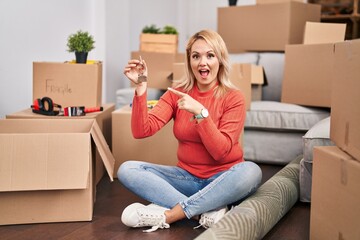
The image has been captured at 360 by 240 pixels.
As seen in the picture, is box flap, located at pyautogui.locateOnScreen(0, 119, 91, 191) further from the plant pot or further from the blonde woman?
the plant pot

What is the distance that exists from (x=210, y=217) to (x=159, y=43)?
6.77 ft

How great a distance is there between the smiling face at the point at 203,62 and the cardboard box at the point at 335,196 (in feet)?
1.79

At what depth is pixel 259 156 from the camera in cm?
301

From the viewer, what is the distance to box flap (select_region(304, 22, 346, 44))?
314 cm

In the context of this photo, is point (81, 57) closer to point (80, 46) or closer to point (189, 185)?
point (80, 46)

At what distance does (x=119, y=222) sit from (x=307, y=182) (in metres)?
0.83

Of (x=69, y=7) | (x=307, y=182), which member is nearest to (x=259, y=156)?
(x=307, y=182)

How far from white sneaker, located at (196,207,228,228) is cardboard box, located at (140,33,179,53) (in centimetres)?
199

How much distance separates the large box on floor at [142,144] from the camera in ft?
8.36

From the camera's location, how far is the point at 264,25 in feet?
11.6

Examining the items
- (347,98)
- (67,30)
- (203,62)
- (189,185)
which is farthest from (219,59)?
(67,30)

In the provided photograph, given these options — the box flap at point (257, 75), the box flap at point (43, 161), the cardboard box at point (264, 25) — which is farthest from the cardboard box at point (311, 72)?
the box flap at point (43, 161)

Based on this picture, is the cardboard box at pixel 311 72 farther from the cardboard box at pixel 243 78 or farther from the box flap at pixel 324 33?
the cardboard box at pixel 243 78

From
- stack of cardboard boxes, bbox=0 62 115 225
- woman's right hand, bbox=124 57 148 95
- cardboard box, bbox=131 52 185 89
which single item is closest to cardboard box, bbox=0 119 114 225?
stack of cardboard boxes, bbox=0 62 115 225
